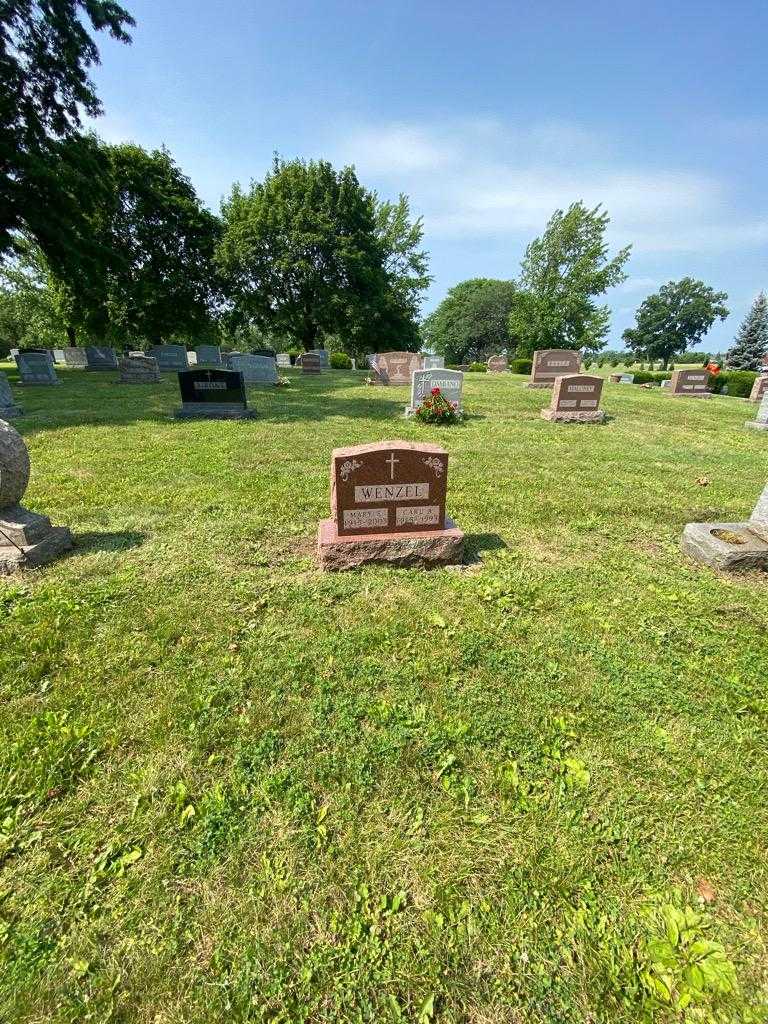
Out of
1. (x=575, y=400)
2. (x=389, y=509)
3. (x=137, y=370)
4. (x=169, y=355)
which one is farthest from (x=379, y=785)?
(x=169, y=355)

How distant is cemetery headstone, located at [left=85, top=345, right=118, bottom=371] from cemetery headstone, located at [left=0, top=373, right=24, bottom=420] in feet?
49.0

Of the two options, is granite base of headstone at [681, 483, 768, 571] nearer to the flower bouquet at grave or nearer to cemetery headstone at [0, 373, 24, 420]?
the flower bouquet at grave

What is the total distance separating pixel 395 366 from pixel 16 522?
16.7 m

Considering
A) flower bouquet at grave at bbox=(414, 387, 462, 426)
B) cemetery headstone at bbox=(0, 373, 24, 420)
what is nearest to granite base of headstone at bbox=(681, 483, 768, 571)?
flower bouquet at grave at bbox=(414, 387, 462, 426)

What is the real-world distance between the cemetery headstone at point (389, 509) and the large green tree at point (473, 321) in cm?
5366

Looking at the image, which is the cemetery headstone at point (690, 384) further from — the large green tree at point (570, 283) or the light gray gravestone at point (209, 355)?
the light gray gravestone at point (209, 355)

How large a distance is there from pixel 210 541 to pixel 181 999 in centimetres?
354

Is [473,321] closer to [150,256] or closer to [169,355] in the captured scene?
[150,256]

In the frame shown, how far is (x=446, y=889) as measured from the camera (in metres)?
1.79

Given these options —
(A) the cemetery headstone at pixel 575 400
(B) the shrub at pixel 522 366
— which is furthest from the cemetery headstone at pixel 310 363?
(A) the cemetery headstone at pixel 575 400

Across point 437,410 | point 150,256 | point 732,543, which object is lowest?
point 732,543

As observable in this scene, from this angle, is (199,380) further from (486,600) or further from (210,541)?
(486,600)

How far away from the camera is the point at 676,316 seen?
2436 inches

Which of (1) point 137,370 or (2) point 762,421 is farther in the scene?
(1) point 137,370
